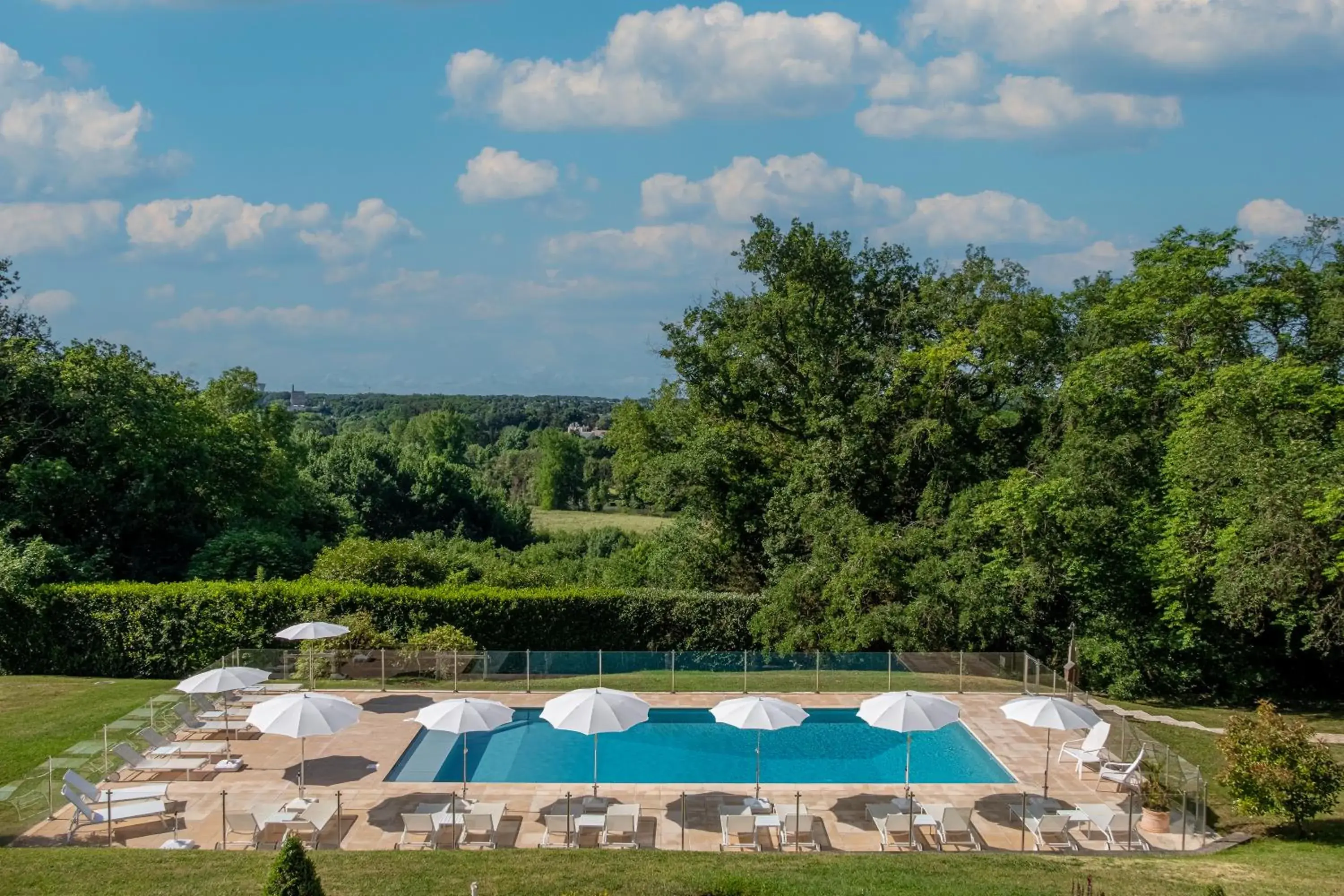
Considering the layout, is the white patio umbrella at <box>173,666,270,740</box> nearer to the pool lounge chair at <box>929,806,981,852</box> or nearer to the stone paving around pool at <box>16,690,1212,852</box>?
the stone paving around pool at <box>16,690,1212,852</box>

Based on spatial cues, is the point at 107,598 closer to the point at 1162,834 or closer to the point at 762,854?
the point at 762,854

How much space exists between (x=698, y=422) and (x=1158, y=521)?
16265 mm

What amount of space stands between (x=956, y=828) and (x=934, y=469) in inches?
774

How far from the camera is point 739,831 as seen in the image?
1686cm

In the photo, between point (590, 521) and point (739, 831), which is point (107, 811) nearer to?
point (739, 831)

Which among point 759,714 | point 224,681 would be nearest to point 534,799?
point 759,714

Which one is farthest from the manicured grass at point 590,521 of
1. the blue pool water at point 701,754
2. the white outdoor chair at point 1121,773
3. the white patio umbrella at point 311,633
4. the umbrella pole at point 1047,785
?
the white outdoor chair at point 1121,773

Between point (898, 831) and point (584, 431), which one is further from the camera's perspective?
point (584, 431)

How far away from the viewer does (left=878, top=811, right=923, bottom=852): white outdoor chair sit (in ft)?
54.6

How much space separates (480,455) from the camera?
12550 centimetres

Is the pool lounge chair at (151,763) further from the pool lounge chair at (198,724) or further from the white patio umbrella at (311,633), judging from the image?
the white patio umbrella at (311,633)

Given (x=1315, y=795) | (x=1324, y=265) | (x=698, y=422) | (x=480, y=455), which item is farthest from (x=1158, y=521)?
(x=480, y=455)

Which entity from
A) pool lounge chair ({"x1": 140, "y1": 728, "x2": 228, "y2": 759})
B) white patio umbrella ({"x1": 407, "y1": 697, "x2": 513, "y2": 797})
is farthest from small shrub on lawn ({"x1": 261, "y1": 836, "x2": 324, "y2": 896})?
pool lounge chair ({"x1": 140, "y1": 728, "x2": 228, "y2": 759})

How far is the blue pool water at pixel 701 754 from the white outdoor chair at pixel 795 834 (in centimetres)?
301
